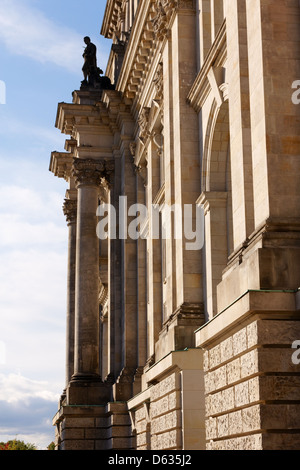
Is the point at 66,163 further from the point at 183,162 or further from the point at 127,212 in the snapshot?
the point at 183,162

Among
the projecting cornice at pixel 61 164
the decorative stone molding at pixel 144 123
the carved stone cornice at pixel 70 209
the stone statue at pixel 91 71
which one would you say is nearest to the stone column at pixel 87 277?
the stone statue at pixel 91 71

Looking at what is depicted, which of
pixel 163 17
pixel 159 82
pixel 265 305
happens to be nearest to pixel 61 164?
pixel 159 82

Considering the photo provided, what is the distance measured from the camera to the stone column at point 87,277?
138 feet

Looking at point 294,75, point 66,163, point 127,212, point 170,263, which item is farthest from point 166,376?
point 66,163

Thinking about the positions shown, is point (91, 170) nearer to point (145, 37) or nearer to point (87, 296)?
point (87, 296)

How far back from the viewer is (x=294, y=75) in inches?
726

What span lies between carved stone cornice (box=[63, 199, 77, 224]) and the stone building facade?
9cm

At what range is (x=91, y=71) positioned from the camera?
1891 inches

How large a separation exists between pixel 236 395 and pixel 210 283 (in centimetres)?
889

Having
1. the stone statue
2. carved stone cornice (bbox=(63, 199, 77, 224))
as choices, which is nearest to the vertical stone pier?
the stone statue

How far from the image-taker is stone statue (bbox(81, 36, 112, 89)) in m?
46.6

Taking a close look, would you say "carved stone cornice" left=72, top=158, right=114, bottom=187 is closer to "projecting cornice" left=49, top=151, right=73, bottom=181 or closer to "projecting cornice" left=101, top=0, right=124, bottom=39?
"projecting cornice" left=49, top=151, right=73, bottom=181

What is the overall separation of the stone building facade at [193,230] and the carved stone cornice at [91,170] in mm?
79

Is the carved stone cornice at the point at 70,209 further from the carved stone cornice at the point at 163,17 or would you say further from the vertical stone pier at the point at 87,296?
the carved stone cornice at the point at 163,17
